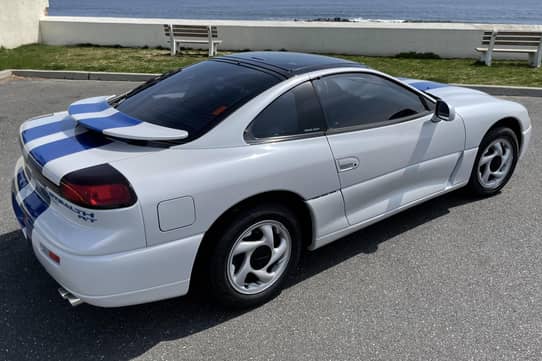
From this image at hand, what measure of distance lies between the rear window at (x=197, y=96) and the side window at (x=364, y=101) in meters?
0.45

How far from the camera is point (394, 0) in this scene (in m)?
98.6

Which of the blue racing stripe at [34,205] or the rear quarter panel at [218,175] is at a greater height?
the rear quarter panel at [218,175]

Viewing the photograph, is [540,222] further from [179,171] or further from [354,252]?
[179,171]

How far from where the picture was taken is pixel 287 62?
10.9 ft

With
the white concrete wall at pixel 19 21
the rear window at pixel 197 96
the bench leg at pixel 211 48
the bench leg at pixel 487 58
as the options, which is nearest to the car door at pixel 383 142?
the rear window at pixel 197 96

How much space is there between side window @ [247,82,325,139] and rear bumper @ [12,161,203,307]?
791mm

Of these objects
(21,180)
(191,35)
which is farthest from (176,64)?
(21,180)

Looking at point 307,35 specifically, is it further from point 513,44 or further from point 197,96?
point 197,96

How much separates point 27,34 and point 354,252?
14.0 metres

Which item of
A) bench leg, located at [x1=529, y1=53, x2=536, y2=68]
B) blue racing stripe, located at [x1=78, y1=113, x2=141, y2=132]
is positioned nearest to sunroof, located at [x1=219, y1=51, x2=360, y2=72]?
blue racing stripe, located at [x1=78, y1=113, x2=141, y2=132]

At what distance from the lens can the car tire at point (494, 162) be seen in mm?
4164

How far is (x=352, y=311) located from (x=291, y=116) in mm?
1304

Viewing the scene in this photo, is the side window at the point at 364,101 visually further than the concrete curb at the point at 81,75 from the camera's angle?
No

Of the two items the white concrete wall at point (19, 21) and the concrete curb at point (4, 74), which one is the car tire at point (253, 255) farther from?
the white concrete wall at point (19, 21)
